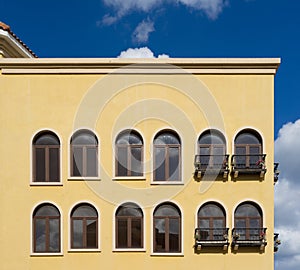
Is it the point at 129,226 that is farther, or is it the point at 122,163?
the point at 122,163

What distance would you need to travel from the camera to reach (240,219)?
1773 cm

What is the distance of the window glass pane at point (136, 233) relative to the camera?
1773cm

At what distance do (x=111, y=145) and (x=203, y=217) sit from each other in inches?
152

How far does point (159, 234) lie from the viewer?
1775 cm

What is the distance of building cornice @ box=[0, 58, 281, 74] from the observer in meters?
17.8

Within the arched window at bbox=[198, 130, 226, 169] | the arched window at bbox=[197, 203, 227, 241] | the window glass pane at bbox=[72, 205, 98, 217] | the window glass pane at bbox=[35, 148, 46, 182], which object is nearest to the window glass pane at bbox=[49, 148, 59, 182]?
the window glass pane at bbox=[35, 148, 46, 182]

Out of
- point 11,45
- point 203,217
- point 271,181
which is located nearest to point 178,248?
point 203,217

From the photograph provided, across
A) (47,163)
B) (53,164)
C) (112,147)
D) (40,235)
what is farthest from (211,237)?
(47,163)

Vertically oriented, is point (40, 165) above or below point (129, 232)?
above

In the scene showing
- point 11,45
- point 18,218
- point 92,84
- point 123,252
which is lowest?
point 123,252

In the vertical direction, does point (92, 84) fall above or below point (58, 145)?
above

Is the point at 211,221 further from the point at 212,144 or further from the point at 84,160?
the point at 84,160

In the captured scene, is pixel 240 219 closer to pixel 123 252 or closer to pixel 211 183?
pixel 211 183

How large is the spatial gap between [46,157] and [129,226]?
3.59 m
